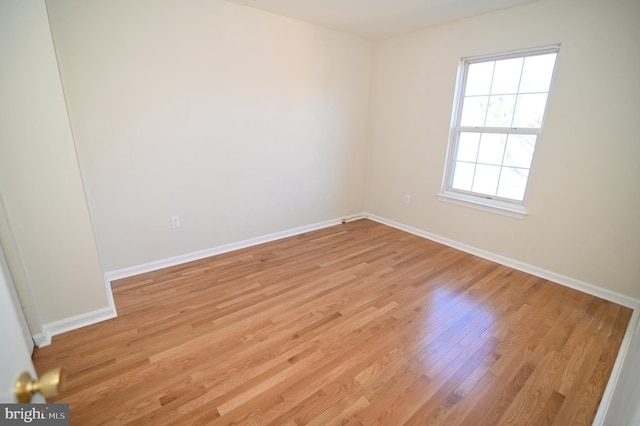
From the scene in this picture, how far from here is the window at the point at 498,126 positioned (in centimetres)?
271

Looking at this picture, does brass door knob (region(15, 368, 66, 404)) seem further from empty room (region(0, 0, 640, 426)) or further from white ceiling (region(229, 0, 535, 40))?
white ceiling (region(229, 0, 535, 40))

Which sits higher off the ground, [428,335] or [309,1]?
[309,1]

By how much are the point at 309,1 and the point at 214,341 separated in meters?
2.99

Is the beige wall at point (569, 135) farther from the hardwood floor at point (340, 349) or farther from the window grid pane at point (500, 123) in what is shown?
the hardwood floor at point (340, 349)

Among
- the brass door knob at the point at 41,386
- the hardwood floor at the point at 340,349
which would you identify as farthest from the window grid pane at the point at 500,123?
the brass door knob at the point at 41,386

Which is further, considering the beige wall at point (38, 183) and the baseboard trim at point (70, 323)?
the baseboard trim at point (70, 323)

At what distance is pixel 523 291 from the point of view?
8.37 ft

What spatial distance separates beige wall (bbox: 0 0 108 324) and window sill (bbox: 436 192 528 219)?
3.53 meters

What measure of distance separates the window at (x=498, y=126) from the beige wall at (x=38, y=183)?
141 inches

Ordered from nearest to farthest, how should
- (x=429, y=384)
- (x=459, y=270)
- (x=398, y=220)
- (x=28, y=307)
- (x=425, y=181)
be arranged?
(x=429, y=384) → (x=28, y=307) → (x=459, y=270) → (x=425, y=181) → (x=398, y=220)

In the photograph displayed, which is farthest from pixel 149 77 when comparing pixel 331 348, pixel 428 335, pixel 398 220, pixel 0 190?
pixel 398 220

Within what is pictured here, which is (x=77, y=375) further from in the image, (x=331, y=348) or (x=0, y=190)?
(x=331, y=348)

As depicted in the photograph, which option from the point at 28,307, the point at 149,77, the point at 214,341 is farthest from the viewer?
the point at 149,77

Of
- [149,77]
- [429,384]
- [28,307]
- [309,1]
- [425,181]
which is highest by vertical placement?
[309,1]
